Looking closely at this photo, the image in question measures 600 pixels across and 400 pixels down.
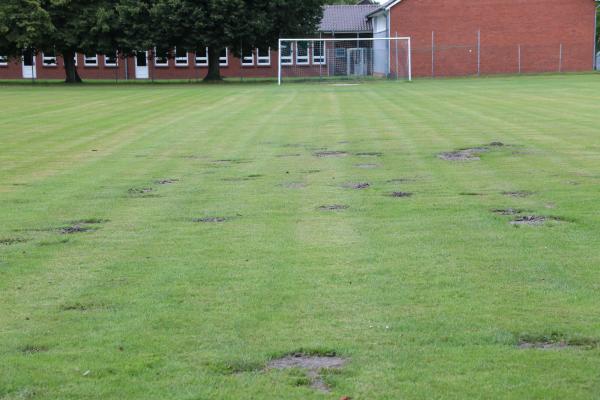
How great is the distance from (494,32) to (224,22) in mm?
19246

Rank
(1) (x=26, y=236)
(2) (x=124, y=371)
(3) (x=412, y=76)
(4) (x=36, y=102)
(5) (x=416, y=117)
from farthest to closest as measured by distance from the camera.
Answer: (3) (x=412, y=76)
(4) (x=36, y=102)
(5) (x=416, y=117)
(1) (x=26, y=236)
(2) (x=124, y=371)

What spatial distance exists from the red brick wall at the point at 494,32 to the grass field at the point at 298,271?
1708 inches

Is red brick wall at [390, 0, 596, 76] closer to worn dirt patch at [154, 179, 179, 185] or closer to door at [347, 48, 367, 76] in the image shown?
door at [347, 48, 367, 76]

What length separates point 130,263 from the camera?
8594 millimetres

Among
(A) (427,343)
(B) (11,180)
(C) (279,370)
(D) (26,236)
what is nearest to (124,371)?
(C) (279,370)

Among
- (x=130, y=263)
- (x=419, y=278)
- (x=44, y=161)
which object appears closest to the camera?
(x=419, y=278)

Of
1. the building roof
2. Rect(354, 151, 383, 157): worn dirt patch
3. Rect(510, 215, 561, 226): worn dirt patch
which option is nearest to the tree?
the building roof

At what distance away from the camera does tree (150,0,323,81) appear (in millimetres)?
53062

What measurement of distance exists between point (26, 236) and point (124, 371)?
15.9 feet

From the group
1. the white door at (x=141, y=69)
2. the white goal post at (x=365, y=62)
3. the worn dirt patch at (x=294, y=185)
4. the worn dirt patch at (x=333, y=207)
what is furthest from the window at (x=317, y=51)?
the worn dirt patch at (x=333, y=207)

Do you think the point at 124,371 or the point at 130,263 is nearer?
the point at 124,371

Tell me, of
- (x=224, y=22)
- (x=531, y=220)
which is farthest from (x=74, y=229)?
(x=224, y=22)

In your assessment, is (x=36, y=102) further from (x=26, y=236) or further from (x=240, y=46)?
(x=26, y=236)

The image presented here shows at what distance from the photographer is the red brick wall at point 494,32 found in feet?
198
